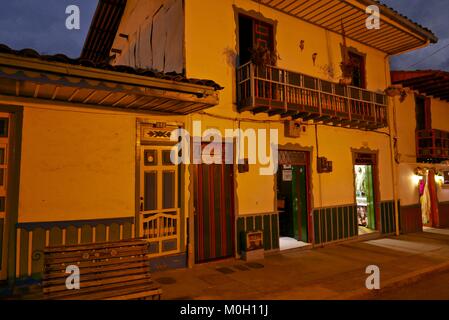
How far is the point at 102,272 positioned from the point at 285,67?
286 inches

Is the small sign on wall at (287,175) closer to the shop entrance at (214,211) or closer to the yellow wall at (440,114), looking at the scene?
the shop entrance at (214,211)

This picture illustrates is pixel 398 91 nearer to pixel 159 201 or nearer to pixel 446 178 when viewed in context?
pixel 446 178

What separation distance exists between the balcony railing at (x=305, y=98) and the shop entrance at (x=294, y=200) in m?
1.29

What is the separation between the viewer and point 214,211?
287 inches

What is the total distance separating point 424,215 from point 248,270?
35.1 ft

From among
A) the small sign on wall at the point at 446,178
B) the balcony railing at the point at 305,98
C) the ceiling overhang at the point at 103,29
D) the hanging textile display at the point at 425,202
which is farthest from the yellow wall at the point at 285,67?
the ceiling overhang at the point at 103,29

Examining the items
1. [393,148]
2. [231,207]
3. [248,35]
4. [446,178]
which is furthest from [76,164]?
[446,178]

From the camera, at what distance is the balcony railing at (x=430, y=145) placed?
40.3 ft

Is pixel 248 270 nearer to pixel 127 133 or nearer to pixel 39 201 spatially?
pixel 127 133

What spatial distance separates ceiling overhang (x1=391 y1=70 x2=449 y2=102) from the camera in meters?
11.3

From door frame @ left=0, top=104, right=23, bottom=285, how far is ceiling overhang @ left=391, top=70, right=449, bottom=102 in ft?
42.0

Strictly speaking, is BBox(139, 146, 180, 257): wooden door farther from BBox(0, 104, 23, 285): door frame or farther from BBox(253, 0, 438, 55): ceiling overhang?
BBox(253, 0, 438, 55): ceiling overhang

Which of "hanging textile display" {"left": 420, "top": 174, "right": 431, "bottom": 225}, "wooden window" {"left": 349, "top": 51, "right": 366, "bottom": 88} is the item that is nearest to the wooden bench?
"wooden window" {"left": 349, "top": 51, "right": 366, "bottom": 88}
